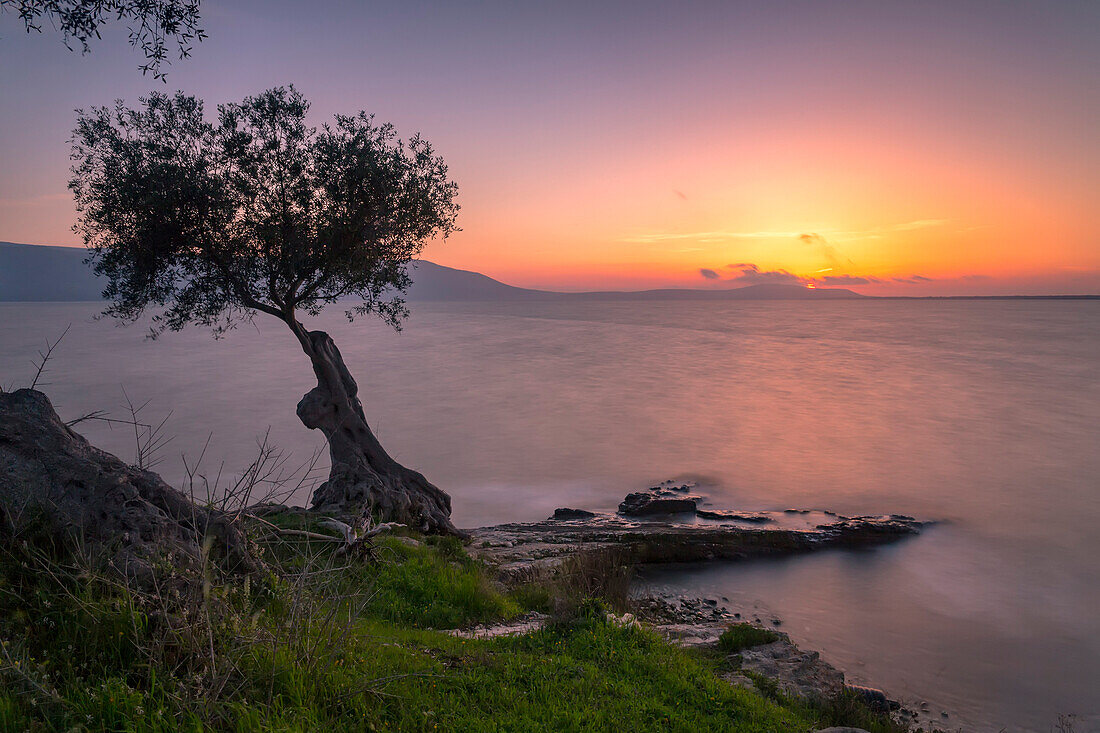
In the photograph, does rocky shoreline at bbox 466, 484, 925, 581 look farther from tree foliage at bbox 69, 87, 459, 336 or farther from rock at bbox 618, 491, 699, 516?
tree foliage at bbox 69, 87, 459, 336

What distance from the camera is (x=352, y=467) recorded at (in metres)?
16.0

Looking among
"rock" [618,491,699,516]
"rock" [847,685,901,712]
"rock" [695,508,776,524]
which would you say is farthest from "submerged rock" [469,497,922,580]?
"rock" [847,685,901,712]

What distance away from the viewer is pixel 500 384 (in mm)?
64812

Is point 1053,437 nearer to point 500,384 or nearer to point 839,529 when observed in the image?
point 839,529

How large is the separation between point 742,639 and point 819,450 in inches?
1209

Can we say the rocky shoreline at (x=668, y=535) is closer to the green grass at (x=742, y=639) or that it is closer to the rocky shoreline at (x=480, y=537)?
the rocky shoreline at (x=480, y=537)

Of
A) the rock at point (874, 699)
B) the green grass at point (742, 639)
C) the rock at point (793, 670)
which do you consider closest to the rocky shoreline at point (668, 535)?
the green grass at point (742, 639)

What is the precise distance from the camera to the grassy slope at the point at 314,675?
13.9 feet

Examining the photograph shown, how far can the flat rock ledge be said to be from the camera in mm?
16575

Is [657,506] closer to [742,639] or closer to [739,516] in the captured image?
[739,516]

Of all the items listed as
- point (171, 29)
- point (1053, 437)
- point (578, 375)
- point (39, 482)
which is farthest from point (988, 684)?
point (578, 375)

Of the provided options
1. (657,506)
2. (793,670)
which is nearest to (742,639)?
(793,670)

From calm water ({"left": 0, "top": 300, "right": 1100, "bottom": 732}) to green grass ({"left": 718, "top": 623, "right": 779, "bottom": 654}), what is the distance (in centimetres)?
441

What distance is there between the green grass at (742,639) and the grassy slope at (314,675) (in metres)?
2.39
